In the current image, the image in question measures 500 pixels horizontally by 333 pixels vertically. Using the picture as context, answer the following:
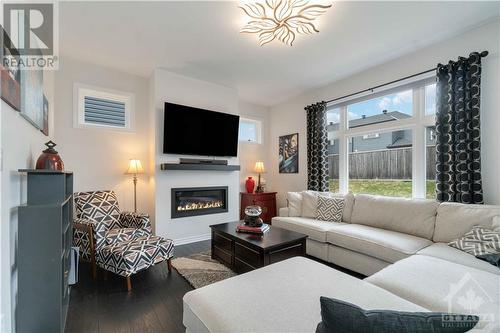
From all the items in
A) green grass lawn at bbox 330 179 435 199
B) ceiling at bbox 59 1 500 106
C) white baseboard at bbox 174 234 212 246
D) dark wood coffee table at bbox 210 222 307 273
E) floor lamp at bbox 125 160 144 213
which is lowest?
white baseboard at bbox 174 234 212 246

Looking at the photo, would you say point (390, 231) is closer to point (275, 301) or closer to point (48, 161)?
point (275, 301)

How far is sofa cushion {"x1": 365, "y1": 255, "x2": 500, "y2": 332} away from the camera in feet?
4.06

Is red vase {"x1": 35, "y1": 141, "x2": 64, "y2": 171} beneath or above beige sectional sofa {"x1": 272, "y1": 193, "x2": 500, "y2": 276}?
above

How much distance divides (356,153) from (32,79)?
4.09 metres

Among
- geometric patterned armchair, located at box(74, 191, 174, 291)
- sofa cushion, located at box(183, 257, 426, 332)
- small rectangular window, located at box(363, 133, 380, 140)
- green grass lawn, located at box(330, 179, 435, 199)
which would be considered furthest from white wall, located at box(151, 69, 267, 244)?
sofa cushion, located at box(183, 257, 426, 332)

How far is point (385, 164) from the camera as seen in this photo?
342 centimetres

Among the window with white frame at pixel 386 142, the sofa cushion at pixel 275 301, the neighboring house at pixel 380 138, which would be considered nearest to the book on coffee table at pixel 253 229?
the sofa cushion at pixel 275 301

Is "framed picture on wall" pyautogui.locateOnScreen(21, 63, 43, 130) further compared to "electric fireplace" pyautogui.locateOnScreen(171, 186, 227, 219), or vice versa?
"electric fireplace" pyautogui.locateOnScreen(171, 186, 227, 219)

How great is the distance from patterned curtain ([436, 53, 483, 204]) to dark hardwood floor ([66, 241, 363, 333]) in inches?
A: 58.2

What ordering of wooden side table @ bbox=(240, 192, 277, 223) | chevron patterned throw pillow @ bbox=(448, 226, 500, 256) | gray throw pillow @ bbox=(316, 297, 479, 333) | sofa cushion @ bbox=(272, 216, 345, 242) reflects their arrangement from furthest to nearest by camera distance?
wooden side table @ bbox=(240, 192, 277, 223) < sofa cushion @ bbox=(272, 216, 345, 242) < chevron patterned throw pillow @ bbox=(448, 226, 500, 256) < gray throw pillow @ bbox=(316, 297, 479, 333)

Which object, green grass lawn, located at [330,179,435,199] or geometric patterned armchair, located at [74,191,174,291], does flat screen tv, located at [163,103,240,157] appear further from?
green grass lawn, located at [330,179,435,199]

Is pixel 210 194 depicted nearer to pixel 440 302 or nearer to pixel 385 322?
pixel 440 302

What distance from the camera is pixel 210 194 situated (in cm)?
414

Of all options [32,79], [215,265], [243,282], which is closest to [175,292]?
[215,265]
